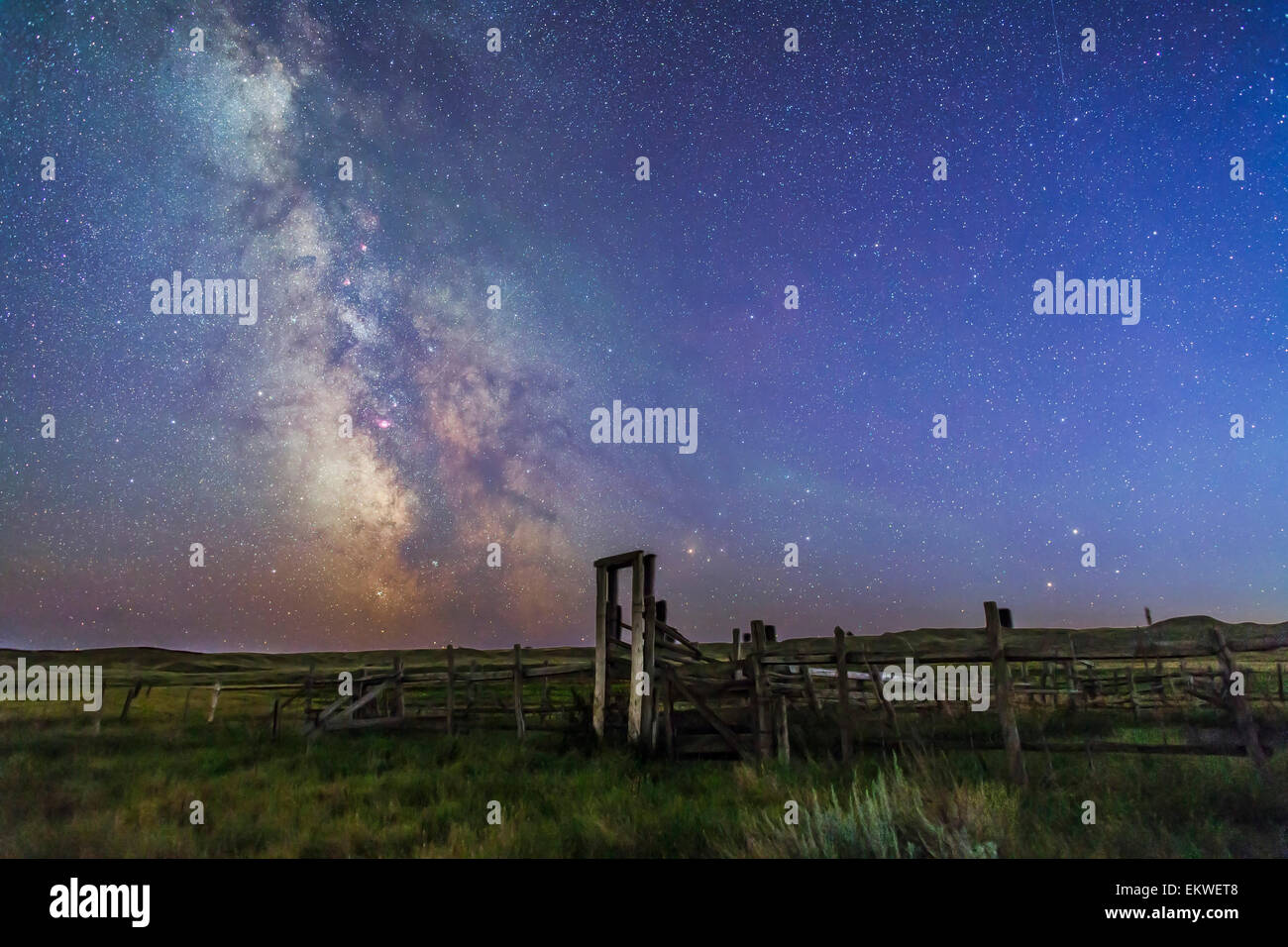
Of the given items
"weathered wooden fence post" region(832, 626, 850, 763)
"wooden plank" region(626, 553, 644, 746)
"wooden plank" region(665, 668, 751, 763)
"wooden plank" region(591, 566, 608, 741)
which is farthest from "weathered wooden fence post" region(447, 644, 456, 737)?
"weathered wooden fence post" region(832, 626, 850, 763)

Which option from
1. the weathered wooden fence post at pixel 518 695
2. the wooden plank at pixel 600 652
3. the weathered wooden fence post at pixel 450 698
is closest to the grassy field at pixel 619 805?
the wooden plank at pixel 600 652

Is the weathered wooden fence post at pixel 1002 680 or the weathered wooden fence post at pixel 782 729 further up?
the weathered wooden fence post at pixel 1002 680

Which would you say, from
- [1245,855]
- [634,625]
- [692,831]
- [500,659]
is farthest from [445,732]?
[500,659]

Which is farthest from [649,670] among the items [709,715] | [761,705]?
[761,705]

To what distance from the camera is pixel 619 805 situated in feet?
26.9


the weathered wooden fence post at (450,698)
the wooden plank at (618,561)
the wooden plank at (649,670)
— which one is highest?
the wooden plank at (618,561)

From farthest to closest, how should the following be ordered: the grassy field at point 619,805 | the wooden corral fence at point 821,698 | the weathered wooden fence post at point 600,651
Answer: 1. the weathered wooden fence post at point 600,651
2. the wooden corral fence at point 821,698
3. the grassy field at point 619,805

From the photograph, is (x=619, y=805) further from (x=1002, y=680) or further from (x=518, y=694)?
(x=518, y=694)

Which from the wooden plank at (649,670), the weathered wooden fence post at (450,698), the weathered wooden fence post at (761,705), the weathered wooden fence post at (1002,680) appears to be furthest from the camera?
the weathered wooden fence post at (450,698)

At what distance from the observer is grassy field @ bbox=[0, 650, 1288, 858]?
6.11m

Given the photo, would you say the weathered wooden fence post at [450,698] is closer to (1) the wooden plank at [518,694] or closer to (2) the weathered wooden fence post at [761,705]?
(1) the wooden plank at [518,694]

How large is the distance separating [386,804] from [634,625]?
16.6 feet

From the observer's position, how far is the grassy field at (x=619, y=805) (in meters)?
6.11
